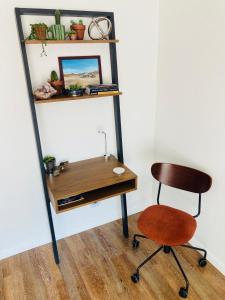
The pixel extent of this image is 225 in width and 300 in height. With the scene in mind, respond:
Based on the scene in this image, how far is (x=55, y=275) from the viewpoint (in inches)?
79.9

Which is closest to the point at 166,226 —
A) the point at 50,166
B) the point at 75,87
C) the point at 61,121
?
the point at 50,166

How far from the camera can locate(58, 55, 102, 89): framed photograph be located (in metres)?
1.91

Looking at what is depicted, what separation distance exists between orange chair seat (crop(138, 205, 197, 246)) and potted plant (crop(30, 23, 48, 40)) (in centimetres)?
153

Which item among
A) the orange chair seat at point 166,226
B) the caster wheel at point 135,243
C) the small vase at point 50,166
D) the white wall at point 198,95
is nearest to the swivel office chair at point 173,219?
the orange chair seat at point 166,226

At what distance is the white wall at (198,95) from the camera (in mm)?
1707

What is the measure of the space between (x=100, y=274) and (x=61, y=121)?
1.32 m

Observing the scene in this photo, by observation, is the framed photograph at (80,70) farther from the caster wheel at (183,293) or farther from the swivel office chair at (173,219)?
the caster wheel at (183,293)

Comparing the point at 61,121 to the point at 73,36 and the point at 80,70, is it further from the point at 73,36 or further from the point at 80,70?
the point at 73,36

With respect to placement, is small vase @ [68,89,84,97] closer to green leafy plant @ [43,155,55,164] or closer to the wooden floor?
green leafy plant @ [43,155,55,164]

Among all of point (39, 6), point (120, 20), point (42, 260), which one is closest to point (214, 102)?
point (120, 20)

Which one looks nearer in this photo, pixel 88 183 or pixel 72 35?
pixel 72 35

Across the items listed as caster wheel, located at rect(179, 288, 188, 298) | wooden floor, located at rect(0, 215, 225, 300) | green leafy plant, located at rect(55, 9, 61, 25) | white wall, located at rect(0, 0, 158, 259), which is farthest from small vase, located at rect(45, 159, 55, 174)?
caster wheel, located at rect(179, 288, 188, 298)

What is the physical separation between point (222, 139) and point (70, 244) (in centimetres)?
166

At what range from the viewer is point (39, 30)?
5.24 ft
